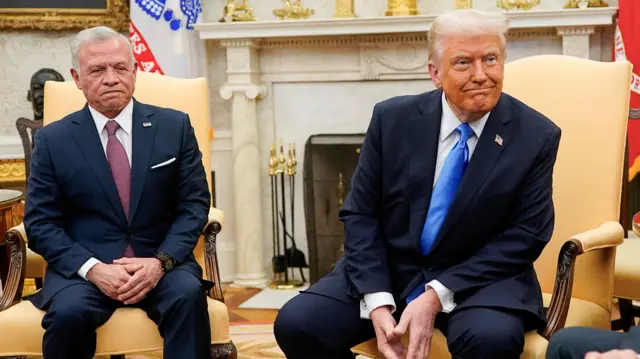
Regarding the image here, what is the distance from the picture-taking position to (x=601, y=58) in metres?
4.91

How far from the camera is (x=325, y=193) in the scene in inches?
210

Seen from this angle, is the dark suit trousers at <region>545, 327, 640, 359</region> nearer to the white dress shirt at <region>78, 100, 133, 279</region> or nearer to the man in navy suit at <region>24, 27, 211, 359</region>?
the man in navy suit at <region>24, 27, 211, 359</region>

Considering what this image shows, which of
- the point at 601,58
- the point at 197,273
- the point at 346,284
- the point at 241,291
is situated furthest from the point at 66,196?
the point at 601,58

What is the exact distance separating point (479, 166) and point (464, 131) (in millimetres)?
126

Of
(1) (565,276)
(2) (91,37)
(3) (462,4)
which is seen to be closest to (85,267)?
(2) (91,37)

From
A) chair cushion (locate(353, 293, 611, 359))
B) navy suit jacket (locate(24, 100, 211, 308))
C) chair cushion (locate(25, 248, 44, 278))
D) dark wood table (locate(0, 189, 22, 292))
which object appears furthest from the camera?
chair cushion (locate(25, 248, 44, 278))

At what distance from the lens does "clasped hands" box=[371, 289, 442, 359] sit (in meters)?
2.40

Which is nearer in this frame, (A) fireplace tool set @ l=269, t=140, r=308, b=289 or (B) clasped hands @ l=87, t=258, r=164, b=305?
Result: (B) clasped hands @ l=87, t=258, r=164, b=305

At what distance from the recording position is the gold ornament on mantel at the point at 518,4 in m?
4.81

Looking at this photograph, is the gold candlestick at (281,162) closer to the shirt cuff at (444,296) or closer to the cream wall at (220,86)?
the cream wall at (220,86)

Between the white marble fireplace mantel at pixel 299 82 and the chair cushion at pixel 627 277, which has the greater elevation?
the white marble fireplace mantel at pixel 299 82

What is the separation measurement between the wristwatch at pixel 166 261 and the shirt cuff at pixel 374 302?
682 mm

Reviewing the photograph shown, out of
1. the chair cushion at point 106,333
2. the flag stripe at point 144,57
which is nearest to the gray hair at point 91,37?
the chair cushion at point 106,333

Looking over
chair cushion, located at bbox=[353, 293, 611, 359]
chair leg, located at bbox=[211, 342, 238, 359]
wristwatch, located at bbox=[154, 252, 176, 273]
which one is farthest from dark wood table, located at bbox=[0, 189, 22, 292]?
chair cushion, located at bbox=[353, 293, 611, 359]
